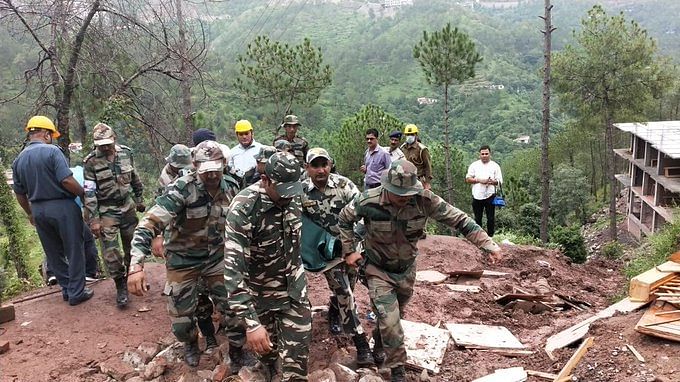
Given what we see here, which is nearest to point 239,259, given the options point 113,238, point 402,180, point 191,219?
point 191,219

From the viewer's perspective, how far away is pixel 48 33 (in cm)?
650

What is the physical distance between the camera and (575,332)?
4.96 meters

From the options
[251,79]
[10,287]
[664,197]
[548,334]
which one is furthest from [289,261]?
[664,197]

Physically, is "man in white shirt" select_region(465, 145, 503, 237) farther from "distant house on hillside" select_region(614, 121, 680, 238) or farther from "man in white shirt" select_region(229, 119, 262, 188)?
"distant house on hillside" select_region(614, 121, 680, 238)

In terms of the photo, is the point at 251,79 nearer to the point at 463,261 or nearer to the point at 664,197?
the point at 463,261

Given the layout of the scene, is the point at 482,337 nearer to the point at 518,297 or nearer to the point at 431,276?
the point at 518,297

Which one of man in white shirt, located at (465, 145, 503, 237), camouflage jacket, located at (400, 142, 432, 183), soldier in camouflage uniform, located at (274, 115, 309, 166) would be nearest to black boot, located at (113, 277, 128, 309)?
soldier in camouflage uniform, located at (274, 115, 309, 166)

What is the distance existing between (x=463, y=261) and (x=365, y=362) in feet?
14.2

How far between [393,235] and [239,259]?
1295mm

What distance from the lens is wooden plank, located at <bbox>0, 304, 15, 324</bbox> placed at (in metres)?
5.51

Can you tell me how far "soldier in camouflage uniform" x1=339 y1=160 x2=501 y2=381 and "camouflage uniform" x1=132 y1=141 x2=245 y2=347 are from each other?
41.1 inches

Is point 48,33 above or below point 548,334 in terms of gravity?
above

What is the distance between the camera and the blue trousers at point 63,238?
5.32 metres

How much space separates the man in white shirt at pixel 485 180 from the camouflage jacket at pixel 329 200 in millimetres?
4247
